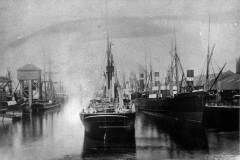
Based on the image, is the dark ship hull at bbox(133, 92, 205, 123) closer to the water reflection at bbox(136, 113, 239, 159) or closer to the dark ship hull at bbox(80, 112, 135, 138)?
the water reflection at bbox(136, 113, 239, 159)

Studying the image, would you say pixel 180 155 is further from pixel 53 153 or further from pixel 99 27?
pixel 99 27

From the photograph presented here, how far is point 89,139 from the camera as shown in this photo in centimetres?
3033

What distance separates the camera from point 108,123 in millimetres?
29719

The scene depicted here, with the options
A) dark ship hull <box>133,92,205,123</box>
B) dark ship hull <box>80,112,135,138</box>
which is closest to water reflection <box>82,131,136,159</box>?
dark ship hull <box>80,112,135,138</box>

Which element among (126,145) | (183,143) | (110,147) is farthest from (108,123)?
(183,143)

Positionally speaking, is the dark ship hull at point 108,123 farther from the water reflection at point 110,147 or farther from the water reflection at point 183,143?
the water reflection at point 183,143

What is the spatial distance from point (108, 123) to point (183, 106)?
55.9ft

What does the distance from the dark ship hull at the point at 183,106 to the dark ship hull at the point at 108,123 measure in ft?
38.8

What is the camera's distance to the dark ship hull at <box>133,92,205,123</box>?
1581 inches

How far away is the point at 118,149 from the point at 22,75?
112 feet

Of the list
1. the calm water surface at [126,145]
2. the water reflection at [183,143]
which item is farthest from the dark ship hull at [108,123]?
the water reflection at [183,143]

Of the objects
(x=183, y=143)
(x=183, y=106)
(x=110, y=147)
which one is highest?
(x=183, y=106)

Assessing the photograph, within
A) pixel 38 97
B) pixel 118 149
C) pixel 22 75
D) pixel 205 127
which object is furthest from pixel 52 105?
pixel 118 149

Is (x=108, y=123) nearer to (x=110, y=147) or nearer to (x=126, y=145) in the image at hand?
(x=126, y=145)
